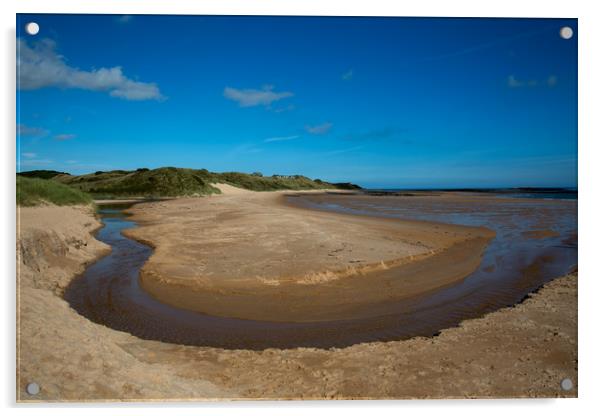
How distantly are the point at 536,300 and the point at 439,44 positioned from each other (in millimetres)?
4081

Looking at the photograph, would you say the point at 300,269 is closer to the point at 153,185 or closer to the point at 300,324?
the point at 300,324

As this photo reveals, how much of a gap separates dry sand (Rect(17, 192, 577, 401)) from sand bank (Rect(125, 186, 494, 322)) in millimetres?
1352

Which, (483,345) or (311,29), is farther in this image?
(311,29)

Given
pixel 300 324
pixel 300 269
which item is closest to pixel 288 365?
pixel 300 324

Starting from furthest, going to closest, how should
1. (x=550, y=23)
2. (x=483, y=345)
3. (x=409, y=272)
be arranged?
(x=409, y=272), (x=550, y=23), (x=483, y=345)

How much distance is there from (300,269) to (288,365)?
3489 millimetres

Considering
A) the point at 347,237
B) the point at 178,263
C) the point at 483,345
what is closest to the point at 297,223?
the point at 347,237

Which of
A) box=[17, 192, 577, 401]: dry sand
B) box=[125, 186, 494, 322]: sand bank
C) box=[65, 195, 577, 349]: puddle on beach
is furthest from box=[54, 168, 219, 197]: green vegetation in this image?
box=[17, 192, 577, 401]: dry sand

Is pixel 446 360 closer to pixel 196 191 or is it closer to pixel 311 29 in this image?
pixel 311 29

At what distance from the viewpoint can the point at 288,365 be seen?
3873mm

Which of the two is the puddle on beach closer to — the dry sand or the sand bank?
the sand bank

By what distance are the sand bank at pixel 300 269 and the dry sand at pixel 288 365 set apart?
53.2 inches

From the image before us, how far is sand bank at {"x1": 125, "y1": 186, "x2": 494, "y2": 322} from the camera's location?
5.82 m

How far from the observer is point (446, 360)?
12.6 ft
